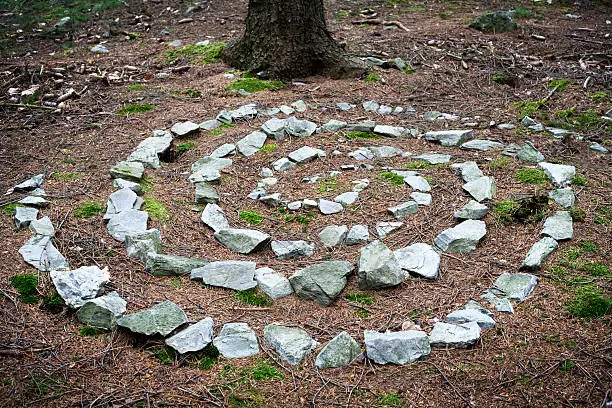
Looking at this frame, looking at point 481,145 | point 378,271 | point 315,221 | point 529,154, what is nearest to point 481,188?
point 529,154

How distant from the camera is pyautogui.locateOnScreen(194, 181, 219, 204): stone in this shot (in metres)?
4.53

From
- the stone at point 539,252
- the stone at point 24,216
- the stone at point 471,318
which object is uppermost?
the stone at point 24,216

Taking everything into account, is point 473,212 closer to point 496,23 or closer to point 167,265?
point 167,265

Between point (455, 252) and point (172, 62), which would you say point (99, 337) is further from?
point (172, 62)

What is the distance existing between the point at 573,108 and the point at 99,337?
17.6 ft

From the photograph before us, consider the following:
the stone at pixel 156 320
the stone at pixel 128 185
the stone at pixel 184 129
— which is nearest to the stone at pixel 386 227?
the stone at pixel 156 320

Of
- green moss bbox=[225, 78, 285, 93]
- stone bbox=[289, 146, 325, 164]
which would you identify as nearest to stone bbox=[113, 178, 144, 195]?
stone bbox=[289, 146, 325, 164]

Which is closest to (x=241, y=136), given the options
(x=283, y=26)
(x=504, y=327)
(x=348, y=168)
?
(x=348, y=168)

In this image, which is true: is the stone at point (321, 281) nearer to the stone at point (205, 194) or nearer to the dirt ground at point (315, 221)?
the dirt ground at point (315, 221)

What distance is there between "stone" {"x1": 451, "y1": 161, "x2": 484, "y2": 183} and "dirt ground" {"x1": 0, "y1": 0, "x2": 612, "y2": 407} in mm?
147

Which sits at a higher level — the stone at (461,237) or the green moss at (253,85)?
the green moss at (253,85)

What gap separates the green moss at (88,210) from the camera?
164 inches

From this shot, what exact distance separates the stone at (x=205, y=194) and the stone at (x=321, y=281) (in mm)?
1294

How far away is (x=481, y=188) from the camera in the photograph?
4457 millimetres
